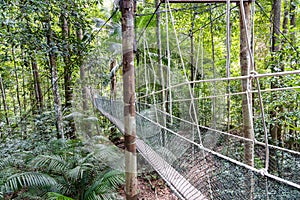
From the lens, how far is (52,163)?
7.32 ft

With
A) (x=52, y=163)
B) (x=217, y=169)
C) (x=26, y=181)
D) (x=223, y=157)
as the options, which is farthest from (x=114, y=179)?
(x=223, y=157)

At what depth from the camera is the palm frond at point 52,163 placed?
2188mm

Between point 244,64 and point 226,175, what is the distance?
866 millimetres

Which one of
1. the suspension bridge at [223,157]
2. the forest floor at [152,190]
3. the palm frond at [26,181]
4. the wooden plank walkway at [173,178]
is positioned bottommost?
the forest floor at [152,190]

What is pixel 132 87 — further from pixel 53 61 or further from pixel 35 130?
pixel 35 130

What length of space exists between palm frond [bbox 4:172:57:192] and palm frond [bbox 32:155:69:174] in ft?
0.61

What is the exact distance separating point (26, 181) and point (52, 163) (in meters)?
0.31

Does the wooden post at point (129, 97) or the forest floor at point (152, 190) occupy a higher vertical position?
the wooden post at point (129, 97)

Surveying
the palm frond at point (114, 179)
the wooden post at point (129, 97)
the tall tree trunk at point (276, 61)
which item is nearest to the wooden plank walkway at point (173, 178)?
the wooden post at point (129, 97)

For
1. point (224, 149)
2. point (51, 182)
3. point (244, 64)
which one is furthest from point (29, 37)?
point (224, 149)

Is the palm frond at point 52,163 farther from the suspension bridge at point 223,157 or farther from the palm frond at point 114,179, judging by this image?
the suspension bridge at point 223,157

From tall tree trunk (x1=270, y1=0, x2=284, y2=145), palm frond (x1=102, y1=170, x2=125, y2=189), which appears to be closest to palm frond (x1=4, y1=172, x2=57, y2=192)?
palm frond (x1=102, y1=170, x2=125, y2=189)

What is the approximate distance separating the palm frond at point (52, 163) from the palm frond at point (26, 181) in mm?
186

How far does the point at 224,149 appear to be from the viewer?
2.41 m
